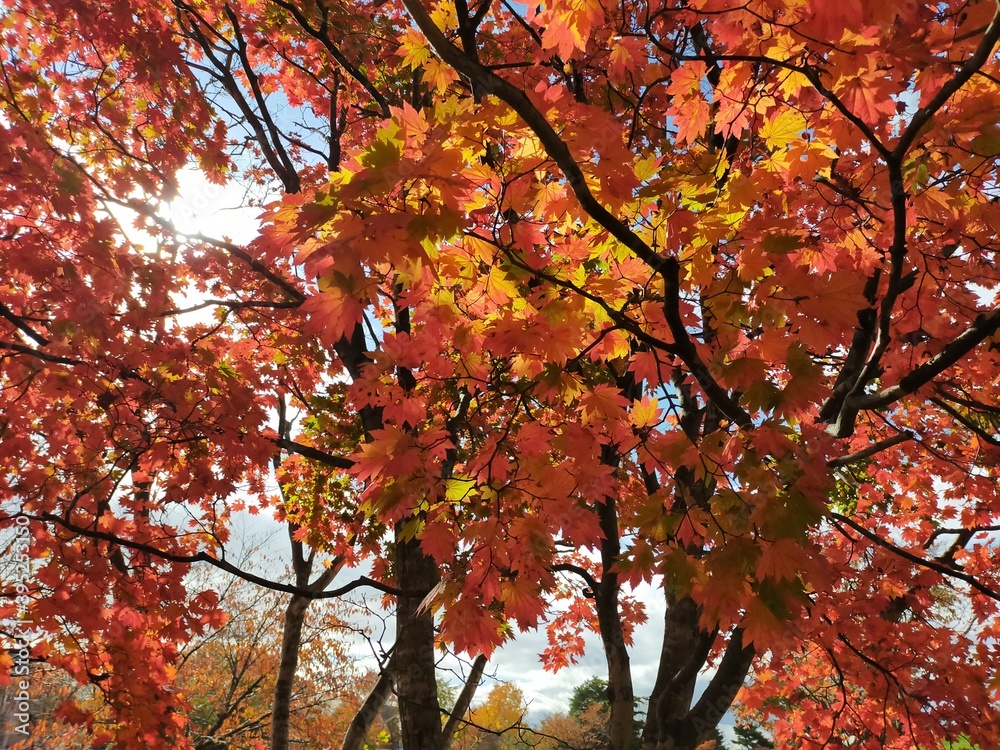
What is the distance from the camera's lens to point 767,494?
7.07 feet

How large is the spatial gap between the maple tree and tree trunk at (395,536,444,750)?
2 centimetres

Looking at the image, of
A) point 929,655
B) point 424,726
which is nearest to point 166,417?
point 424,726

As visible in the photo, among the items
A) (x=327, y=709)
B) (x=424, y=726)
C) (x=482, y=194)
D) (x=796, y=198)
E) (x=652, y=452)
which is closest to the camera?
(x=482, y=194)

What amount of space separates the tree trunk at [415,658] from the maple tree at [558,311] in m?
0.02

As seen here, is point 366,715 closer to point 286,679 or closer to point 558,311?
point 286,679

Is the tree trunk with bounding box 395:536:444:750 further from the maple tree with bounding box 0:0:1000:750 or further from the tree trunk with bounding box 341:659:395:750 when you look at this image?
the tree trunk with bounding box 341:659:395:750

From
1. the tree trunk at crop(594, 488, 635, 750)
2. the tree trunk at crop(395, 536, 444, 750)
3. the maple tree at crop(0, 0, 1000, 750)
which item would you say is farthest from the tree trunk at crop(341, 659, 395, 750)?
the tree trunk at crop(594, 488, 635, 750)

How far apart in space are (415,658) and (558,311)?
345cm

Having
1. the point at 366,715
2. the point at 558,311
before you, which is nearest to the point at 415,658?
the point at 366,715

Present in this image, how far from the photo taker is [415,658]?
4590mm

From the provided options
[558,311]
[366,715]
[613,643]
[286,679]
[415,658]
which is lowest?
[366,715]

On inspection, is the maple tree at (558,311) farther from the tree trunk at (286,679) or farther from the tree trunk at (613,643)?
the tree trunk at (286,679)

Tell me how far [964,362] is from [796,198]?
341cm

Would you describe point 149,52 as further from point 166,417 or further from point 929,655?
point 929,655
